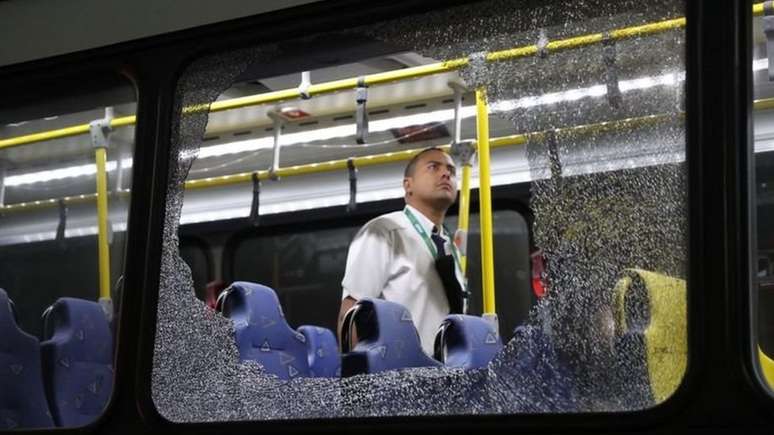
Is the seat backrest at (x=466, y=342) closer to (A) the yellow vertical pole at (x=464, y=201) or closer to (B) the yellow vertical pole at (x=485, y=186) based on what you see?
(B) the yellow vertical pole at (x=485, y=186)

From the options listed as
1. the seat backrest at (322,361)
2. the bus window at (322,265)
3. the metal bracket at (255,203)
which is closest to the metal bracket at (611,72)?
the seat backrest at (322,361)

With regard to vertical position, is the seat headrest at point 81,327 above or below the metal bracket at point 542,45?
below

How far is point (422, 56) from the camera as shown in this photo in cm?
227

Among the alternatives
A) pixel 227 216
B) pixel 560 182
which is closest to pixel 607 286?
pixel 560 182

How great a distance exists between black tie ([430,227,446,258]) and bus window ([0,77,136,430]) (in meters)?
1.07

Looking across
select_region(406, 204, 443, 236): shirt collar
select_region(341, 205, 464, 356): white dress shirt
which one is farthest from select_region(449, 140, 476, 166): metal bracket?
select_region(341, 205, 464, 356): white dress shirt

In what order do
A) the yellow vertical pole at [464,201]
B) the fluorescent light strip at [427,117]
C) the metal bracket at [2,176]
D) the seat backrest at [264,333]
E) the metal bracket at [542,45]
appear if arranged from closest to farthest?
the fluorescent light strip at [427,117] < the metal bracket at [542,45] < the seat backrest at [264,333] < the metal bracket at [2,176] < the yellow vertical pole at [464,201]

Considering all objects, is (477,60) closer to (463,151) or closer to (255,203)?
(463,151)

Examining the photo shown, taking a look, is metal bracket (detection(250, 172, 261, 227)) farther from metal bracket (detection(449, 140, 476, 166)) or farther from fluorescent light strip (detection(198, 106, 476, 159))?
metal bracket (detection(449, 140, 476, 166))

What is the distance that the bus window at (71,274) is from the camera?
7.99ft

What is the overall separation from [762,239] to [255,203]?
3.62 meters

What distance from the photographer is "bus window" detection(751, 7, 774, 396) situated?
1.81m

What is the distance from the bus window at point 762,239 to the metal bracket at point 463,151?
1.99m

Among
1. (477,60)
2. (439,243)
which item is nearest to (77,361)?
(477,60)
